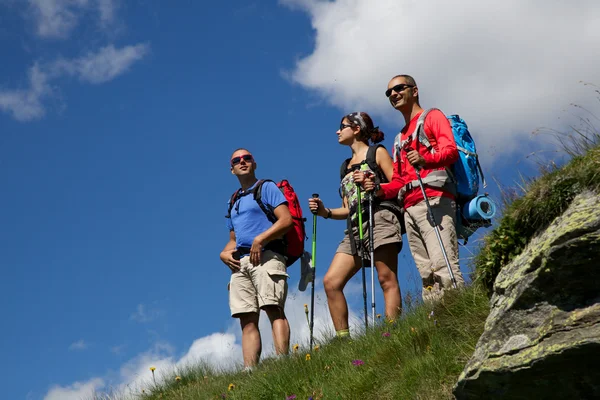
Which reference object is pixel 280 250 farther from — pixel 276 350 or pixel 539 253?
pixel 539 253

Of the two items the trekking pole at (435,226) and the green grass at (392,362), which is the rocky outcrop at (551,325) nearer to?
the green grass at (392,362)

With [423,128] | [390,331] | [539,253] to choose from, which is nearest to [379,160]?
[423,128]

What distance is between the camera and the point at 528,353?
4676 mm

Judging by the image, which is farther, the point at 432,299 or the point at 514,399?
the point at 432,299

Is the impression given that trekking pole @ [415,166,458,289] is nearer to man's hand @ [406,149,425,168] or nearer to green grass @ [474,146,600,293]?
man's hand @ [406,149,425,168]

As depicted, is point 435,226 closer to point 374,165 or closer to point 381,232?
point 381,232

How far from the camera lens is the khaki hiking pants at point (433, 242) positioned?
711 centimetres

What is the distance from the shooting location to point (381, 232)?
7.77 metres

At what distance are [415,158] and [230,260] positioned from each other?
8.20 ft

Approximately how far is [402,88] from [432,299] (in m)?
2.36

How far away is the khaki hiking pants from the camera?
711 cm

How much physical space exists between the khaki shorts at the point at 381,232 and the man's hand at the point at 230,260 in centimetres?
117

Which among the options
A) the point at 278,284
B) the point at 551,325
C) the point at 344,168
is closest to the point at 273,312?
the point at 278,284

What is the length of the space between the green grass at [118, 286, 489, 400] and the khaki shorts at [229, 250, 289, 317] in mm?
673
